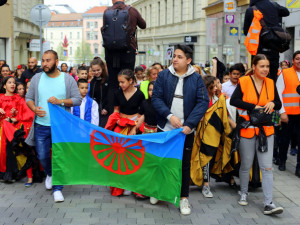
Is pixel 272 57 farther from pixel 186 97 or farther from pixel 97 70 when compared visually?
pixel 97 70

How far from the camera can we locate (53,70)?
6.71 m

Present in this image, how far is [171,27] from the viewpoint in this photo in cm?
4503

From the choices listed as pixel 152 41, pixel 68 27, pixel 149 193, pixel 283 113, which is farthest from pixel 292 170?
pixel 68 27

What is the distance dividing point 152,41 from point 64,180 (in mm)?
47988

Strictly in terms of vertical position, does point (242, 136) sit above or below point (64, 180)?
above

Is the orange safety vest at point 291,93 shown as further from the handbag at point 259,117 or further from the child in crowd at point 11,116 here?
the child in crowd at point 11,116

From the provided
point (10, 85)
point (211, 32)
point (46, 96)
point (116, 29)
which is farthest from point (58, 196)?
point (211, 32)

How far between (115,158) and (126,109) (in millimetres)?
708

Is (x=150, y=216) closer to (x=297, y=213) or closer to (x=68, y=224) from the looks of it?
(x=68, y=224)

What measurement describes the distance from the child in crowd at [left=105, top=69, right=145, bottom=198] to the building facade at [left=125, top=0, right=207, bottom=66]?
19692 mm

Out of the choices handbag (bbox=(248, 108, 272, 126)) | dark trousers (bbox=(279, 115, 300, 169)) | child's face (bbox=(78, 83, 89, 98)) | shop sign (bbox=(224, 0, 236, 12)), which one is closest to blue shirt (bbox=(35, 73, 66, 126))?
child's face (bbox=(78, 83, 89, 98))

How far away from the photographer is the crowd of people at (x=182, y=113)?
6051 millimetres

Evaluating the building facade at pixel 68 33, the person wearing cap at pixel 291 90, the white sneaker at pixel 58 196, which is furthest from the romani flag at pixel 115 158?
the building facade at pixel 68 33

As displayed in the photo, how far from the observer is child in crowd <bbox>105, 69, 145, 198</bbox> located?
666 cm
